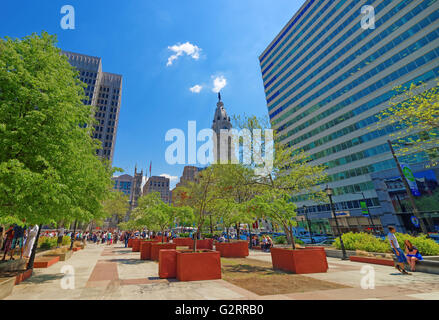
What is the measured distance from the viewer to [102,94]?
106125 mm

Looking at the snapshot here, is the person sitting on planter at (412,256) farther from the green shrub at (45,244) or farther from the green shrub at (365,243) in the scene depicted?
the green shrub at (45,244)

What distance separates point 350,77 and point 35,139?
2077 inches

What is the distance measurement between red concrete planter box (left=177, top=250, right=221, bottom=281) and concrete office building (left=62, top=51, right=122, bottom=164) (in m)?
96.6

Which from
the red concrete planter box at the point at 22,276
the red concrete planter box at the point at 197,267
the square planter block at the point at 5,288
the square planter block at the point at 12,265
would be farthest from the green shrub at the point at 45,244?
the red concrete planter box at the point at 197,267

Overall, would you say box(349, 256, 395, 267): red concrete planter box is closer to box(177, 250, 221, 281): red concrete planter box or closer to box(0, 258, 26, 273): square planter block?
box(177, 250, 221, 281): red concrete planter box

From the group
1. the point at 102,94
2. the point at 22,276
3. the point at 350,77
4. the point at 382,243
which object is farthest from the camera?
the point at 102,94

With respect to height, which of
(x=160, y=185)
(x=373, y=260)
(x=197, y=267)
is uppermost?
(x=160, y=185)

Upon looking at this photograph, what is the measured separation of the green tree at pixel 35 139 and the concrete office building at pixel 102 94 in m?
94.0

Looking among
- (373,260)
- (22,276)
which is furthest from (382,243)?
(22,276)

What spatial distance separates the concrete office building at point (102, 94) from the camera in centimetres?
9450

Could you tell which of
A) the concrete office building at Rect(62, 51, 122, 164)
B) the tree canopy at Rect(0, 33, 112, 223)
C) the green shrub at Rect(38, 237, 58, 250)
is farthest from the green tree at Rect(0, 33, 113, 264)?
the concrete office building at Rect(62, 51, 122, 164)

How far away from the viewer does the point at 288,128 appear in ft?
192

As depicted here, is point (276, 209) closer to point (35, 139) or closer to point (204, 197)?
point (204, 197)

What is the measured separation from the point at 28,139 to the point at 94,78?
114m
